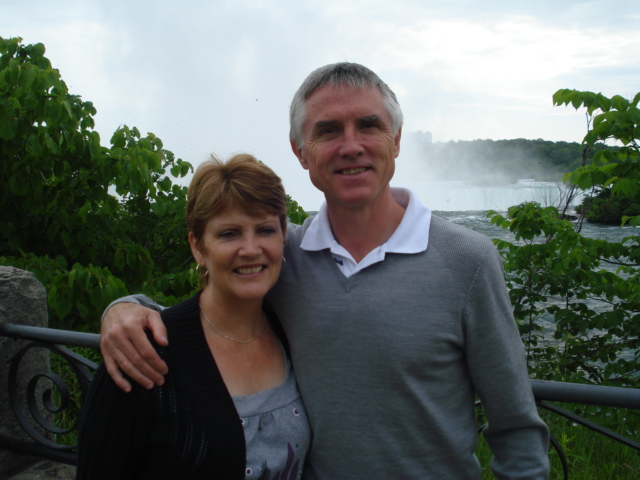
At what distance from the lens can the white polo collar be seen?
167 cm

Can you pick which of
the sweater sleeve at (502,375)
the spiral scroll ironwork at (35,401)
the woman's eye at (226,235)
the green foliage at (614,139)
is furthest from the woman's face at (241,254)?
the green foliage at (614,139)

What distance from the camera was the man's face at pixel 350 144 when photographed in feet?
5.82

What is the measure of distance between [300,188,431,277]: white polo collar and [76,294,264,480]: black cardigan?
566 millimetres

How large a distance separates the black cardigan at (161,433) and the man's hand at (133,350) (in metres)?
0.04

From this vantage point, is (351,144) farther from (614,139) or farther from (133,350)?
(614,139)

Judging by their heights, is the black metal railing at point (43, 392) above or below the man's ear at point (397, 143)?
below

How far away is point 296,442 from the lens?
1703mm

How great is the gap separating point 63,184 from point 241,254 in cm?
293

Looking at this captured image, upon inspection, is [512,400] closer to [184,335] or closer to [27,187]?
[184,335]

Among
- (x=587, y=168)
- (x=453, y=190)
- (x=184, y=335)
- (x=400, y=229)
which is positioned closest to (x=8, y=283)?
(x=184, y=335)

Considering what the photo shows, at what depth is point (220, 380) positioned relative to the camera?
66.2 inches

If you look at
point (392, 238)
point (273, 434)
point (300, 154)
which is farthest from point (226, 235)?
point (273, 434)

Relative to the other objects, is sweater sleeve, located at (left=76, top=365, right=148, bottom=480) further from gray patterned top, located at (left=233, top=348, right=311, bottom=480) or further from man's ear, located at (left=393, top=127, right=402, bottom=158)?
man's ear, located at (left=393, top=127, right=402, bottom=158)

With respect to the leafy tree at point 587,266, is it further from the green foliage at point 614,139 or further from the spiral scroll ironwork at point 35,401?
the spiral scroll ironwork at point 35,401
